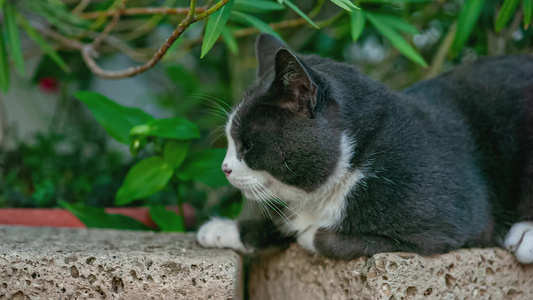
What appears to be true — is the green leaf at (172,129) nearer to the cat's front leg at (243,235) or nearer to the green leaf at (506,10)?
the cat's front leg at (243,235)

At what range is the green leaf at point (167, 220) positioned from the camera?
1622 mm

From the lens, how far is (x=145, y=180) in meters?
1.52

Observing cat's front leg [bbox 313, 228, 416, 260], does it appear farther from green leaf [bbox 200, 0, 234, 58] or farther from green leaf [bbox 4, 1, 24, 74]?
green leaf [bbox 4, 1, 24, 74]

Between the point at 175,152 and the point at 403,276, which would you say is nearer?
the point at 403,276

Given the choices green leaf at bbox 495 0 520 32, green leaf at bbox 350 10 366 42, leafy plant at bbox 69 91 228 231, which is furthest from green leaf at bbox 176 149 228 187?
green leaf at bbox 495 0 520 32

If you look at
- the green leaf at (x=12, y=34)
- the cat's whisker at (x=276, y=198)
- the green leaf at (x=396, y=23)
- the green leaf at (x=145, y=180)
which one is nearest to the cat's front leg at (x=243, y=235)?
the cat's whisker at (x=276, y=198)

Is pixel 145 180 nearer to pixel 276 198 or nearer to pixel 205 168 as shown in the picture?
pixel 205 168

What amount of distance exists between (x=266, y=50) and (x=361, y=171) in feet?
1.55

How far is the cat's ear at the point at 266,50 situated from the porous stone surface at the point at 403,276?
501 mm

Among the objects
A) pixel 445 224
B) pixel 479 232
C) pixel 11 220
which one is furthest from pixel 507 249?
pixel 11 220

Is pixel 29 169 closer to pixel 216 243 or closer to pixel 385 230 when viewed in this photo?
pixel 216 243

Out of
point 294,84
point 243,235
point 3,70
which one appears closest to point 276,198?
point 243,235

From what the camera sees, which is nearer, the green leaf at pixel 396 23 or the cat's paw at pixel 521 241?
the cat's paw at pixel 521 241

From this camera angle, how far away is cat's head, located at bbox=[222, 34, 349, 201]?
1137mm
